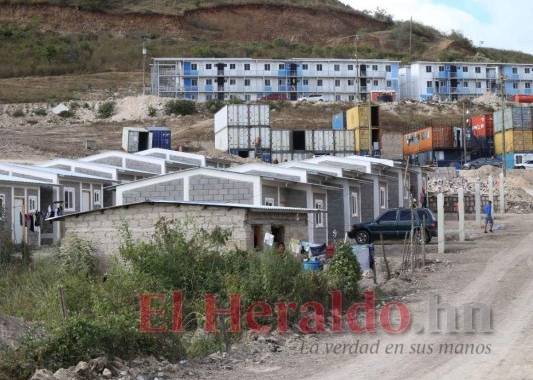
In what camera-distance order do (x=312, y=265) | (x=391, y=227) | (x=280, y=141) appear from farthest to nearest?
(x=280, y=141), (x=391, y=227), (x=312, y=265)

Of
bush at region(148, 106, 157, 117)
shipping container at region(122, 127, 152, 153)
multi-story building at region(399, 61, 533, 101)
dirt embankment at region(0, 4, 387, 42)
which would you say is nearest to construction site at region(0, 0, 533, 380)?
shipping container at region(122, 127, 152, 153)

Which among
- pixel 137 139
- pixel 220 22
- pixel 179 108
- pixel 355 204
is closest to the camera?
pixel 355 204

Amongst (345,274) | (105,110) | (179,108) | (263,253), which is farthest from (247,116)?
(263,253)

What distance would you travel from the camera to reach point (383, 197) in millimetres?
39750

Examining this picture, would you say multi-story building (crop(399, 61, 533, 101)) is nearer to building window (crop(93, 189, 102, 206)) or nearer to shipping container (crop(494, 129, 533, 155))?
shipping container (crop(494, 129, 533, 155))

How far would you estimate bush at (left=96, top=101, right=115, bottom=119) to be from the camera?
296 ft

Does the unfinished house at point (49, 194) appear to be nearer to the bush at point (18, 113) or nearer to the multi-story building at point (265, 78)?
the bush at point (18, 113)

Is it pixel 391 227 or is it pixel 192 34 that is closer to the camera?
pixel 391 227

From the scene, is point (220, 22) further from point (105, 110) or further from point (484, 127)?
point (484, 127)

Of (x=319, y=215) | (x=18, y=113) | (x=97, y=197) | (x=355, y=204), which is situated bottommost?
(x=319, y=215)

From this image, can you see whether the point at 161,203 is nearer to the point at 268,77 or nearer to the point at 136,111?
the point at 136,111

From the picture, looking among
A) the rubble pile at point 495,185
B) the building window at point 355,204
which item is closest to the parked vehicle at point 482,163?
the rubble pile at point 495,185

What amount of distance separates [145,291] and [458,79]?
321 feet

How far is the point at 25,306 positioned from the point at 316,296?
574 cm
